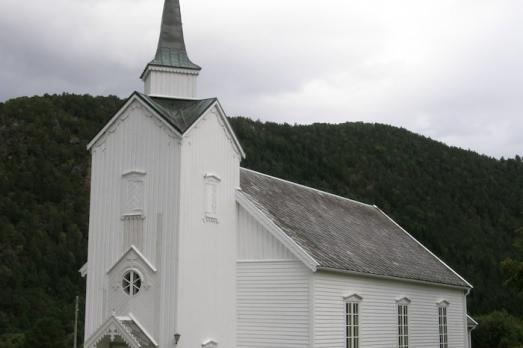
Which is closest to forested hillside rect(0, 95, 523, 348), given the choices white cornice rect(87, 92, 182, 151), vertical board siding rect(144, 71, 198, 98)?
white cornice rect(87, 92, 182, 151)

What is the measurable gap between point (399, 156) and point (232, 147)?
225ft

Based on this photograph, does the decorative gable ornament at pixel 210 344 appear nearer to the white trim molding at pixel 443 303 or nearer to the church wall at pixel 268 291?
the church wall at pixel 268 291

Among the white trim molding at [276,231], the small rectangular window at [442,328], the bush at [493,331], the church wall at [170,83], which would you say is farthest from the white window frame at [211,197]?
the bush at [493,331]

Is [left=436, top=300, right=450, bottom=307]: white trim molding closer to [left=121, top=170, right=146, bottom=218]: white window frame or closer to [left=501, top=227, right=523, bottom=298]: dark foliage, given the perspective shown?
[left=501, top=227, right=523, bottom=298]: dark foliage

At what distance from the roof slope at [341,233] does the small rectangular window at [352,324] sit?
127cm

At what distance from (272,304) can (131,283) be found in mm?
4362

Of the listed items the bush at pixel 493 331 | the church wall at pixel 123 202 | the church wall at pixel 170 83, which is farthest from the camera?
the bush at pixel 493 331

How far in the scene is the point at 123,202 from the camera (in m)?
23.0

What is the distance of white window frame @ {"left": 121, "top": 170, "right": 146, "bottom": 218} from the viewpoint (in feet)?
74.6

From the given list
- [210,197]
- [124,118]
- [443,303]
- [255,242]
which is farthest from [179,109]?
[443,303]

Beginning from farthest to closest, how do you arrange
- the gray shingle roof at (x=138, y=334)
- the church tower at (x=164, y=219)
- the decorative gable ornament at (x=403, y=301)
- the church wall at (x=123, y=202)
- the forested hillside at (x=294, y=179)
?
the forested hillside at (x=294, y=179), the decorative gable ornament at (x=403, y=301), the church wall at (x=123, y=202), the church tower at (x=164, y=219), the gray shingle roof at (x=138, y=334)

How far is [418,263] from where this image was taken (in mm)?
32688

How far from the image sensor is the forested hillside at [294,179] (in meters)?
70.4

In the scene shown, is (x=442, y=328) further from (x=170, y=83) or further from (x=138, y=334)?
(x=170, y=83)
